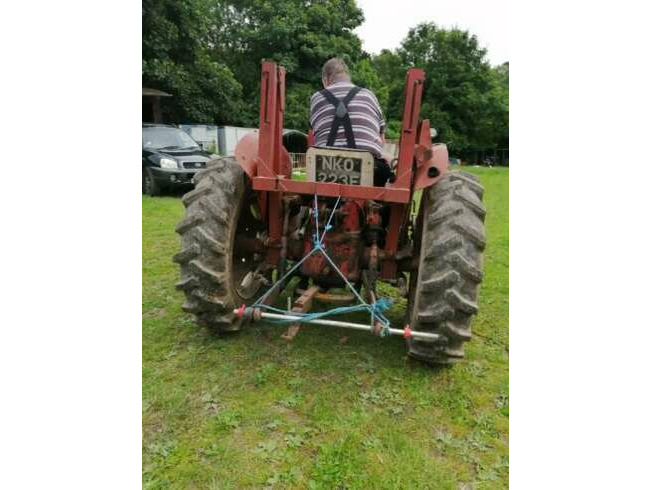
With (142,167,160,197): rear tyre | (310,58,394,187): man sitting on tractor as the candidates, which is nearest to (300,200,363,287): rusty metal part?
(310,58,394,187): man sitting on tractor

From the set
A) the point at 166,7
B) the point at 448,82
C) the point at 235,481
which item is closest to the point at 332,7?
the point at 166,7

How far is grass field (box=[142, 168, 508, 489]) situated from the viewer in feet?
6.95

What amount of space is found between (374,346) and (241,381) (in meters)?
1.02

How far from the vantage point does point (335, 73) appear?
3.57 meters

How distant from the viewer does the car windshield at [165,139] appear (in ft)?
36.5

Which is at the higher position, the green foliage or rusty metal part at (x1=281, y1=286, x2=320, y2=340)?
the green foliage

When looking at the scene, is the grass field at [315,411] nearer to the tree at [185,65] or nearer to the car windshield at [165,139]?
the car windshield at [165,139]

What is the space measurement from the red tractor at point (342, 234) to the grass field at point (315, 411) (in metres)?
0.27

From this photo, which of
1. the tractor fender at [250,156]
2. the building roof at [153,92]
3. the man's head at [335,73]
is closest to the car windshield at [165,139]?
the building roof at [153,92]

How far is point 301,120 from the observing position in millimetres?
23750

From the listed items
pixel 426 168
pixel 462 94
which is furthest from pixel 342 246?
pixel 462 94

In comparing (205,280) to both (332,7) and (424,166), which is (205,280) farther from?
(332,7)

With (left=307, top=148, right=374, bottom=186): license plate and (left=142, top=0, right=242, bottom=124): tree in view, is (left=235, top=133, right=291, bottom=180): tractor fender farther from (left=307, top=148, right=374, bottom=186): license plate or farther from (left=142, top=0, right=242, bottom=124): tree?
(left=142, top=0, right=242, bottom=124): tree

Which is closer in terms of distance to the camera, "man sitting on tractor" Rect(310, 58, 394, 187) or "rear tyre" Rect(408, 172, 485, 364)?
"rear tyre" Rect(408, 172, 485, 364)
